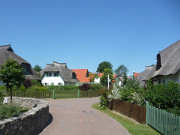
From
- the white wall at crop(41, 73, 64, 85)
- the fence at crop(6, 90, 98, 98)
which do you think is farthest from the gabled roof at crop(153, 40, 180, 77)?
the white wall at crop(41, 73, 64, 85)

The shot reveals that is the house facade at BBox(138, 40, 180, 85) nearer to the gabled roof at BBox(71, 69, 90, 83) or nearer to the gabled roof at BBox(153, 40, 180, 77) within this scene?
the gabled roof at BBox(153, 40, 180, 77)

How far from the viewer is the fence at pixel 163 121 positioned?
762 centimetres

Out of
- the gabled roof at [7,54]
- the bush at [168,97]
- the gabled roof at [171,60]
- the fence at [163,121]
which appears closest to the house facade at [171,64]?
the gabled roof at [171,60]

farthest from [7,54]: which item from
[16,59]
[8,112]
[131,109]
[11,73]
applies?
[8,112]

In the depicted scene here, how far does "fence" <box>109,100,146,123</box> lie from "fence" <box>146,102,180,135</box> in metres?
0.54

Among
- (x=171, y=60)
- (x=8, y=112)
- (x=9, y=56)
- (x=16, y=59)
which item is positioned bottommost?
(x=8, y=112)

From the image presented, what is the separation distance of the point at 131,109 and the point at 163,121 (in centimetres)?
433

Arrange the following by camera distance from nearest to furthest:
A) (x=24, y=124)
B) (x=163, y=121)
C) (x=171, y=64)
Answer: (x=24, y=124) → (x=163, y=121) → (x=171, y=64)

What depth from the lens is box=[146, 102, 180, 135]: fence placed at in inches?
300

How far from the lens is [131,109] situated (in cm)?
1314

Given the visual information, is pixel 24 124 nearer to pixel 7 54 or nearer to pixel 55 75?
pixel 7 54

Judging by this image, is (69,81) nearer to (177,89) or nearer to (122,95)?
(122,95)

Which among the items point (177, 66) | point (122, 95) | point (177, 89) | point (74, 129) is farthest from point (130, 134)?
point (177, 66)

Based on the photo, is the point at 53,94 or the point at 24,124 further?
the point at 53,94
